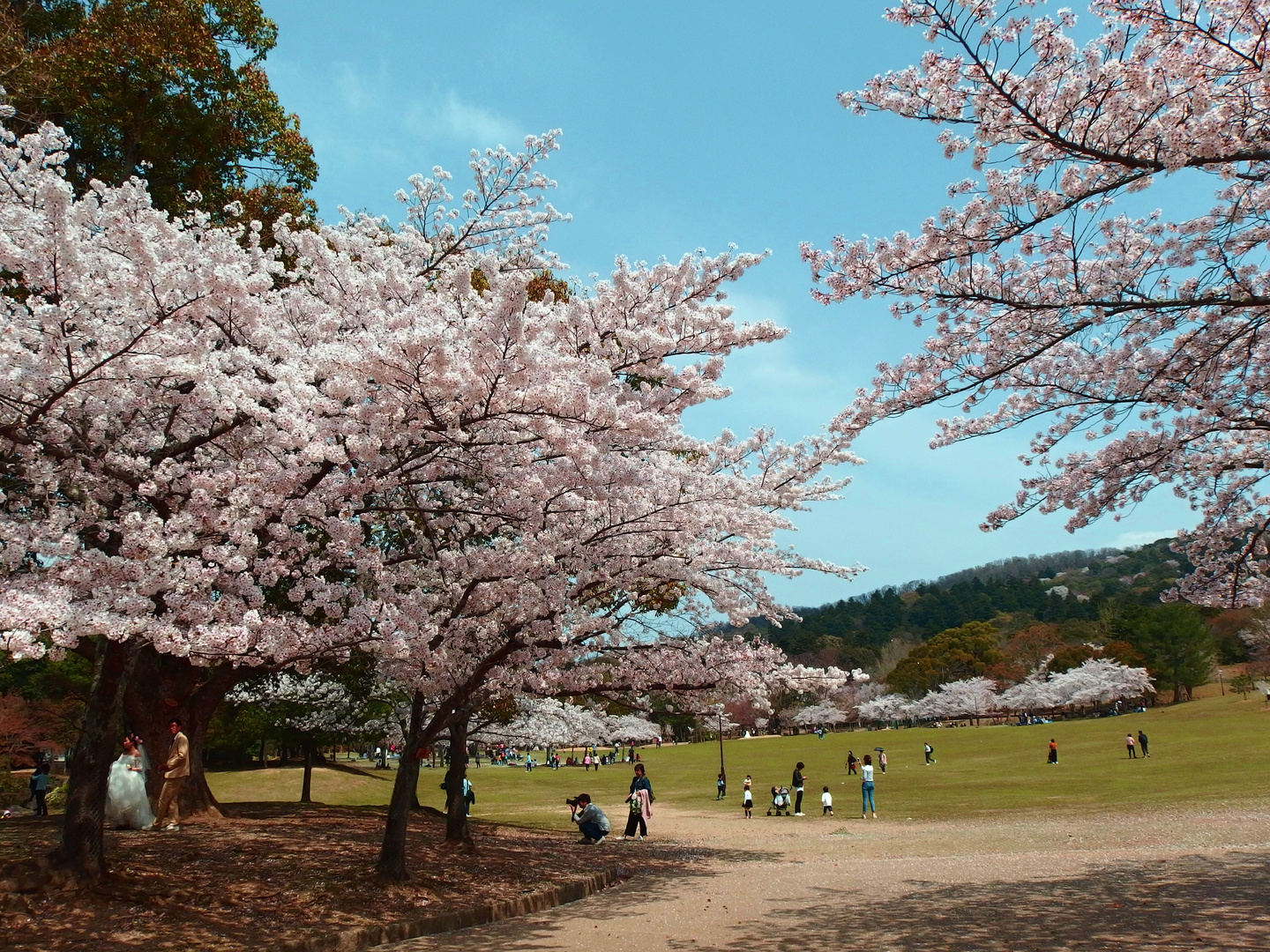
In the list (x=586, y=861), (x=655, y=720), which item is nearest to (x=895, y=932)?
(x=586, y=861)

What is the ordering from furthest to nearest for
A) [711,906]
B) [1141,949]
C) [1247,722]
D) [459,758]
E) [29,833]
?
[1247,722] → [459,758] → [29,833] → [711,906] → [1141,949]

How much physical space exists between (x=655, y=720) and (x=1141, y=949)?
263 feet

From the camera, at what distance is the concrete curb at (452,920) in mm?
6867

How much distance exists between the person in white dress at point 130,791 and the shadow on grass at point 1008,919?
6.34 metres

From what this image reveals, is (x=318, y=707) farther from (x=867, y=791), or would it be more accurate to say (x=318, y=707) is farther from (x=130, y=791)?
(x=867, y=791)

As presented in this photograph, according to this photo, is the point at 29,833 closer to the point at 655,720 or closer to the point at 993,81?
the point at 993,81

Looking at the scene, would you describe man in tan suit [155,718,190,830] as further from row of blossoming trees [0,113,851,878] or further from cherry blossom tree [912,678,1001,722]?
cherry blossom tree [912,678,1001,722]

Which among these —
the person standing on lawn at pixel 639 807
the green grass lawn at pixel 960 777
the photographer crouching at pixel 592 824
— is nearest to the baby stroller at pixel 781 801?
the green grass lawn at pixel 960 777

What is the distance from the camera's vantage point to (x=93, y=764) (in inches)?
282

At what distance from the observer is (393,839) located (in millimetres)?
8969

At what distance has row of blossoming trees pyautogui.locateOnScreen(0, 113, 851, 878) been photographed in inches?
233

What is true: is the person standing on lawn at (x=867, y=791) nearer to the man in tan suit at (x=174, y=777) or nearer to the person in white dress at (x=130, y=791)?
the man in tan suit at (x=174, y=777)

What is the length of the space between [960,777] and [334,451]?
3489 cm

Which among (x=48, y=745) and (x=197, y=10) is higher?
(x=197, y=10)
